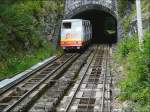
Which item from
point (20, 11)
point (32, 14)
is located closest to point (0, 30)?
point (20, 11)

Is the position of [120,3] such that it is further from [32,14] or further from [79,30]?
[32,14]

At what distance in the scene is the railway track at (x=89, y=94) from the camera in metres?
13.4

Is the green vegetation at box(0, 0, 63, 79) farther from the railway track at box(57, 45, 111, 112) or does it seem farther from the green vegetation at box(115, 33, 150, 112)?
the green vegetation at box(115, 33, 150, 112)

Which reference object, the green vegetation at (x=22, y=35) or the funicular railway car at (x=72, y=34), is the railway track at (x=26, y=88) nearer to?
the green vegetation at (x=22, y=35)

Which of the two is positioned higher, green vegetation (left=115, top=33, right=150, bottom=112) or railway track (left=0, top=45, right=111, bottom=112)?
green vegetation (left=115, top=33, right=150, bottom=112)

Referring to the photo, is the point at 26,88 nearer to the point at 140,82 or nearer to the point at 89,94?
the point at 89,94

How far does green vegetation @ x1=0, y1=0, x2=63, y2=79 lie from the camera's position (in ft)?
72.2

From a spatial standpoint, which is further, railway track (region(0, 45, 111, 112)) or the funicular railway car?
the funicular railway car

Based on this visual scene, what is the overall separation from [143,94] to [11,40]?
12.9 m

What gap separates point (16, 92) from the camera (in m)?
16.2

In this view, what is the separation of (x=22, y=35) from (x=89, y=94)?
11316 mm

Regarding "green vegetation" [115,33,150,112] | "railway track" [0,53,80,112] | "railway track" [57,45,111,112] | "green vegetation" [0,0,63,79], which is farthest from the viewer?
"green vegetation" [0,0,63,79]

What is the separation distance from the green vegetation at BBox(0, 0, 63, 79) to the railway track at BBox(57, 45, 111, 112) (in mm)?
4128

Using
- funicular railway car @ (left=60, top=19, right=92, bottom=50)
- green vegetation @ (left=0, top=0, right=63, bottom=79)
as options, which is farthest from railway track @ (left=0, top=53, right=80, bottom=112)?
funicular railway car @ (left=60, top=19, right=92, bottom=50)
